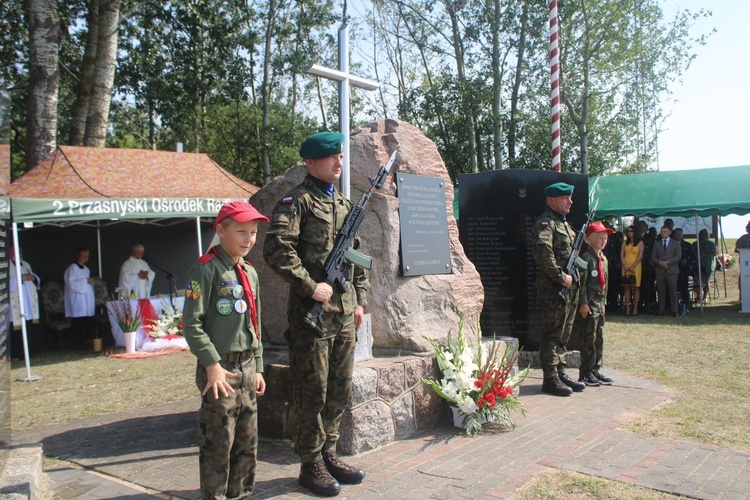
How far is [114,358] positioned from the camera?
10273 millimetres

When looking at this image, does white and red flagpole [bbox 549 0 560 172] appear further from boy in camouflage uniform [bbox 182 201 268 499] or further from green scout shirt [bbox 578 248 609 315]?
boy in camouflage uniform [bbox 182 201 268 499]

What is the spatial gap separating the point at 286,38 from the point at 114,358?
61.5 ft

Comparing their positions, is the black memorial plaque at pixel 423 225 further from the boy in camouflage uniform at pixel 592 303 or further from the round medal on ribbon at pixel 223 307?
the round medal on ribbon at pixel 223 307

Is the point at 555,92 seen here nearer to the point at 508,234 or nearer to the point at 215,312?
the point at 508,234

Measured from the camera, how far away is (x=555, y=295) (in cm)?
618

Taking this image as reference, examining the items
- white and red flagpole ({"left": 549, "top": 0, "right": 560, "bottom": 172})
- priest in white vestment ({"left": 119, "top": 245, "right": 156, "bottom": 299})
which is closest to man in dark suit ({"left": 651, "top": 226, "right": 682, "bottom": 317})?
white and red flagpole ({"left": 549, "top": 0, "right": 560, "bottom": 172})

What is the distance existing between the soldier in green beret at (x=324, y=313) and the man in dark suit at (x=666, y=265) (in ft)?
36.4

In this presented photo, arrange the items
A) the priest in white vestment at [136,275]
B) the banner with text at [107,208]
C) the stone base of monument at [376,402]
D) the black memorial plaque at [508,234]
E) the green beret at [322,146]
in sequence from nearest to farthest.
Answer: the green beret at [322,146] → the stone base of monument at [376,402] → the black memorial plaque at [508,234] → the banner with text at [107,208] → the priest in white vestment at [136,275]

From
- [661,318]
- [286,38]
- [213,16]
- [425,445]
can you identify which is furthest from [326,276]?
[286,38]

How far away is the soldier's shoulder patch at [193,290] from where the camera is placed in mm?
3143

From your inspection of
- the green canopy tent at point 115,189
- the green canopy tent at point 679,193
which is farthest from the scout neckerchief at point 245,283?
the green canopy tent at point 679,193

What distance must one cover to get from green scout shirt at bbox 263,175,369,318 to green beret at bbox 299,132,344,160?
19 cm

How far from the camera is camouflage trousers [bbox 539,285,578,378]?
6.21 meters

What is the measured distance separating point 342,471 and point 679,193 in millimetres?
12291
